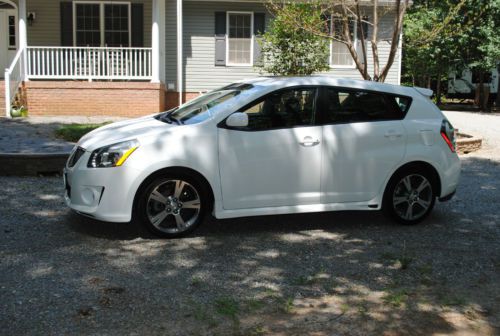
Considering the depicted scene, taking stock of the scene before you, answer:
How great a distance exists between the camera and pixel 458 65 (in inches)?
1077

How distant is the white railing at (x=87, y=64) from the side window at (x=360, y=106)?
12.1 metres

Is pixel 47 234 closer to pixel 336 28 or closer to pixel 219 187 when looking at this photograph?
pixel 219 187

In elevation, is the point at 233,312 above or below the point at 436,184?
below

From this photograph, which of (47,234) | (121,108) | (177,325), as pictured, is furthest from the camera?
(121,108)

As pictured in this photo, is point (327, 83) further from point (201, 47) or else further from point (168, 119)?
point (201, 47)

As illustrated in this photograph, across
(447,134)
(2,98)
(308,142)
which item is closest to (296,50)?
(2,98)

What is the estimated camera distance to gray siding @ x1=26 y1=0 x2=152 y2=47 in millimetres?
19266

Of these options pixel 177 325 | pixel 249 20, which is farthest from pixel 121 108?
pixel 177 325

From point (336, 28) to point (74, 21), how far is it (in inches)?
323

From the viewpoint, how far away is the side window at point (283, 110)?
6.18 meters

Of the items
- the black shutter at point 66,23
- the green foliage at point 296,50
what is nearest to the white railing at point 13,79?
the black shutter at point 66,23

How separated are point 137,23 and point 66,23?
218cm

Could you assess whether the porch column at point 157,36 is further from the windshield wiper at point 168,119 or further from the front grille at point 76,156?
the front grille at point 76,156

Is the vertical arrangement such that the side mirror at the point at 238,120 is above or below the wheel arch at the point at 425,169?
above
